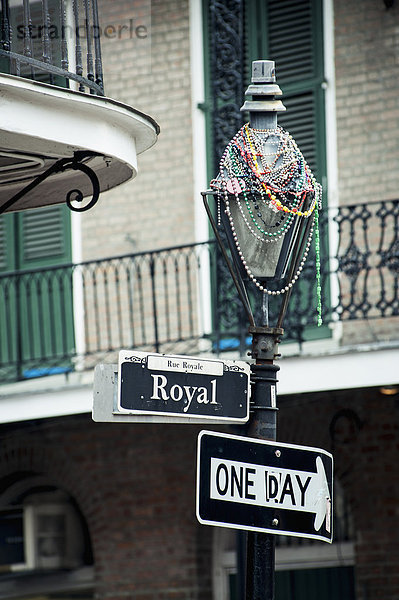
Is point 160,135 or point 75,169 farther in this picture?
point 160,135

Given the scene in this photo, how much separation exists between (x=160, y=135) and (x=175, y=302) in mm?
1611

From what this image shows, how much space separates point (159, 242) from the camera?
507 inches

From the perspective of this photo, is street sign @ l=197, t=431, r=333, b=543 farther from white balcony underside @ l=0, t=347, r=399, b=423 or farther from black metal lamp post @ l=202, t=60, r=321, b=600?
white balcony underside @ l=0, t=347, r=399, b=423

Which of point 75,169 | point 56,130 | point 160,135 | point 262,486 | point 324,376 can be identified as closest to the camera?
point 262,486

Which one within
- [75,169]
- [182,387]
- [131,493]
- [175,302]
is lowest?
[182,387]

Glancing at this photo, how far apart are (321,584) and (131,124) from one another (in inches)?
254

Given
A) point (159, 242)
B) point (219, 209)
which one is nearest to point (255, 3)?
point (159, 242)

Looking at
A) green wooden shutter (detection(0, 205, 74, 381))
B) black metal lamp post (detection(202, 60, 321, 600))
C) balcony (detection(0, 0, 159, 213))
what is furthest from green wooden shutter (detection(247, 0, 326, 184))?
black metal lamp post (detection(202, 60, 321, 600))

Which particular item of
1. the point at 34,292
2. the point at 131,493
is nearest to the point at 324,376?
the point at 131,493

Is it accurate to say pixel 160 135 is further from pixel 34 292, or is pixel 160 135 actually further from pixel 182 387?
pixel 182 387

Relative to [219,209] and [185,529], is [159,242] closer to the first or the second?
[185,529]

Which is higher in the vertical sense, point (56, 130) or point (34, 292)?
point (34, 292)

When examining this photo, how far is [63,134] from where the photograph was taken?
21.3 feet

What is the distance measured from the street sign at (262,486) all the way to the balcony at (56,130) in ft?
5.37
